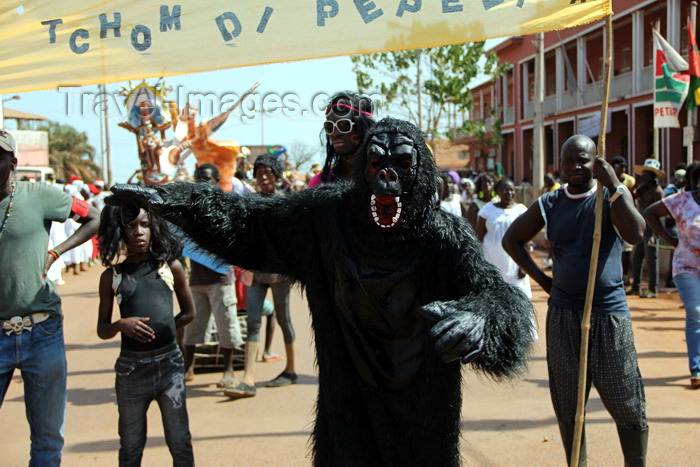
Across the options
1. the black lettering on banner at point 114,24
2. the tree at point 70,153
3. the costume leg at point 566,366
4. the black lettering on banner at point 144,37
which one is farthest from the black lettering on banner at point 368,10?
the tree at point 70,153

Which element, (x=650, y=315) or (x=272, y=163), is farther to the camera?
(x=650, y=315)

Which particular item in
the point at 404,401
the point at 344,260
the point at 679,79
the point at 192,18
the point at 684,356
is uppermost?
the point at 679,79

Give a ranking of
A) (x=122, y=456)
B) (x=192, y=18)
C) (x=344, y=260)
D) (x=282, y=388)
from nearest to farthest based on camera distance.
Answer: (x=344, y=260) → (x=192, y=18) → (x=122, y=456) → (x=282, y=388)

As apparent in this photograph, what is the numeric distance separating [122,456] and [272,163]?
3.28 m

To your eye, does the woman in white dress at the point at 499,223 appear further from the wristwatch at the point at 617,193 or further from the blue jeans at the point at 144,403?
the blue jeans at the point at 144,403

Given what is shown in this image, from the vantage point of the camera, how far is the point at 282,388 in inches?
233

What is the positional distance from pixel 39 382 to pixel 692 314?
4.85 metres

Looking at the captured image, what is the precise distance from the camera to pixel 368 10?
9.78 ft

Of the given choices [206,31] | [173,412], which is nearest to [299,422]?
[173,412]

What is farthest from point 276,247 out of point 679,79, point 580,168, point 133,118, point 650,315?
point 679,79

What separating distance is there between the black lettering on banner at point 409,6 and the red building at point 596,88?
1280cm

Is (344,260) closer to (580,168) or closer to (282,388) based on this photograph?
(580,168)

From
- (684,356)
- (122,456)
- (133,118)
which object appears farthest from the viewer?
(133,118)

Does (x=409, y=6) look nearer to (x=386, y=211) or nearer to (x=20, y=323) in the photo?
(x=386, y=211)
